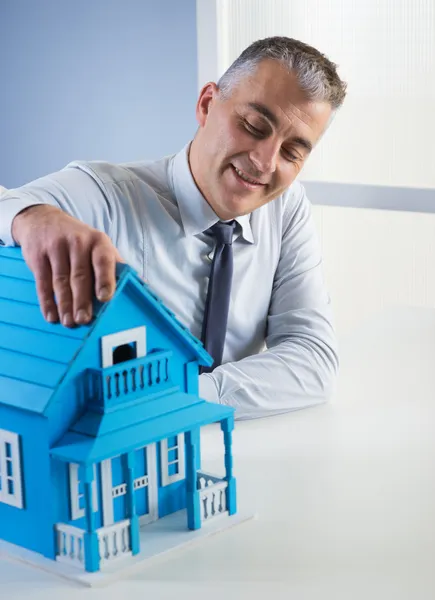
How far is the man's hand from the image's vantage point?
1162 mm

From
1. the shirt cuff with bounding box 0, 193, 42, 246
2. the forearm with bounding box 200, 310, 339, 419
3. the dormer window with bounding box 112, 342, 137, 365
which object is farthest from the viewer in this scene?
the forearm with bounding box 200, 310, 339, 419

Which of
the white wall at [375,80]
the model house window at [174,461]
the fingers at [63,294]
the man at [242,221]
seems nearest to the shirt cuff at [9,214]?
the man at [242,221]

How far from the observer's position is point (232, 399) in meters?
1.73

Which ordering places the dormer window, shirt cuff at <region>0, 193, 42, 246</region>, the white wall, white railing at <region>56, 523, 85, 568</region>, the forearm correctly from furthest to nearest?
the white wall, the forearm, shirt cuff at <region>0, 193, 42, 246</region>, the dormer window, white railing at <region>56, 523, 85, 568</region>

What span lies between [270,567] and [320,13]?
296cm

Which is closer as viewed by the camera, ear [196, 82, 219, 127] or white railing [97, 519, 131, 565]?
white railing [97, 519, 131, 565]

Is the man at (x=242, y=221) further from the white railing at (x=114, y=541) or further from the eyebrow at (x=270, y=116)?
the white railing at (x=114, y=541)

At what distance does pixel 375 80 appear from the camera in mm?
3695

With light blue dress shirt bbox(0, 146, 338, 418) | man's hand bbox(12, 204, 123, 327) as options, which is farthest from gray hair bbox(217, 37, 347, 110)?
man's hand bbox(12, 204, 123, 327)

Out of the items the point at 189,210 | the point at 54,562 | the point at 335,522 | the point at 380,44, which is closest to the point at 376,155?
the point at 380,44

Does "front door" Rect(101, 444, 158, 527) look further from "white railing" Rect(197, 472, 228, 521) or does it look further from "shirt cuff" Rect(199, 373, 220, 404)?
"shirt cuff" Rect(199, 373, 220, 404)

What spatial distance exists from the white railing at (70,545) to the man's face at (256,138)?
90 cm

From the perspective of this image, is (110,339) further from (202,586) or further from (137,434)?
(202,586)

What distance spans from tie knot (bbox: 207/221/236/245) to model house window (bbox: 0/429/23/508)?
33.8 inches
